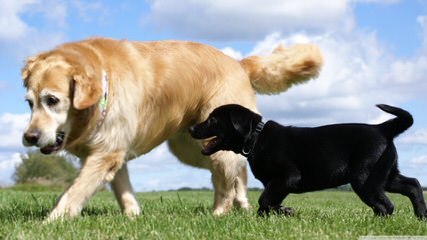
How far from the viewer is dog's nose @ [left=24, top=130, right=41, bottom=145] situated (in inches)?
221

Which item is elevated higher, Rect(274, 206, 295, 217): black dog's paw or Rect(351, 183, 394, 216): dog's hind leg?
Rect(351, 183, 394, 216): dog's hind leg

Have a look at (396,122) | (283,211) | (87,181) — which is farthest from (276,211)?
(87,181)

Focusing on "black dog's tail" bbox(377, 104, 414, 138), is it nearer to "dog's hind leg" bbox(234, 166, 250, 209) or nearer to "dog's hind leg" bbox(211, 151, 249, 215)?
"dog's hind leg" bbox(211, 151, 249, 215)

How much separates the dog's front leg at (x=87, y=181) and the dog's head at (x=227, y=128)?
3.20 feet

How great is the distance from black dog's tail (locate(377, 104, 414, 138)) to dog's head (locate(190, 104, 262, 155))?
51.1 inches

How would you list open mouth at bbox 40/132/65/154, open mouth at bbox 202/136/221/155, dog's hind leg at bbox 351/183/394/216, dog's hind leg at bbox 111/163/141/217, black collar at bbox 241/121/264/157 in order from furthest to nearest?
1. dog's hind leg at bbox 111/163/141/217
2. open mouth at bbox 202/136/221/155
3. black collar at bbox 241/121/264/157
4. dog's hind leg at bbox 351/183/394/216
5. open mouth at bbox 40/132/65/154

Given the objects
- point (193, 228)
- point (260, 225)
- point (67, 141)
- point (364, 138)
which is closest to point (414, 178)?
point (364, 138)

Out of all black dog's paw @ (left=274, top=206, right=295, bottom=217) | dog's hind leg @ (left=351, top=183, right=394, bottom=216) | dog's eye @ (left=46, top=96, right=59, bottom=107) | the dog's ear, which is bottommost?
black dog's paw @ (left=274, top=206, right=295, bottom=217)

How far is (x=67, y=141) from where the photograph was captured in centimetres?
611

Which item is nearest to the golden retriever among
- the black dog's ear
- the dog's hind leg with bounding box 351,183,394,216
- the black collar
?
the black dog's ear

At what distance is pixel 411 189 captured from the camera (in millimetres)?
6238

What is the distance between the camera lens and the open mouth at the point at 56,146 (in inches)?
232

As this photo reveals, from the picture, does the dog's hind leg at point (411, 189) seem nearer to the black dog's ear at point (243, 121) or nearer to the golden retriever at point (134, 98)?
the black dog's ear at point (243, 121)

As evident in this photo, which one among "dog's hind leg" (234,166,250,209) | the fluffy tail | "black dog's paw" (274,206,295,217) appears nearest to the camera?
"black dog's paw" (274,206,295,217)
